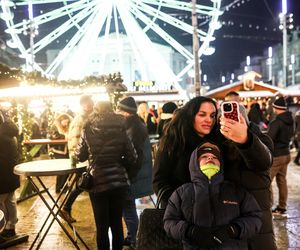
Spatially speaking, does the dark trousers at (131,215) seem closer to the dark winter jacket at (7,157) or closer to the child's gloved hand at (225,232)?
the dark winter jacket at (7,157)

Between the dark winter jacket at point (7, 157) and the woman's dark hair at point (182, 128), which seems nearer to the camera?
the woman's dark hair at point (182, 128)

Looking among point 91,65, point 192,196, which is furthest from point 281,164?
point 91,65

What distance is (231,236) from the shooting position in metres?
2.48

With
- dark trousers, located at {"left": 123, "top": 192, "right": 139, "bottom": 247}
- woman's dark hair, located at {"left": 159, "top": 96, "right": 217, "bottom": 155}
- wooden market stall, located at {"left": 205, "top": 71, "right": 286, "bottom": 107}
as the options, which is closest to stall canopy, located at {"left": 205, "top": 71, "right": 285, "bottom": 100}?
wooden market stall, located at {"left": 205, "top": 71, "right": 286, "bottom": 107}

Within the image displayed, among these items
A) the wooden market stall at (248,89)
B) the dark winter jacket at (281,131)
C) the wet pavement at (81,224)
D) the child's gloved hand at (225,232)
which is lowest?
the wet pavement at (81,224)

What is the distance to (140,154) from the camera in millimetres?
4992

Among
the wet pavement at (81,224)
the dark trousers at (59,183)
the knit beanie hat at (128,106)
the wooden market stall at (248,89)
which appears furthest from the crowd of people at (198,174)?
the wooden market stall at (248,89)

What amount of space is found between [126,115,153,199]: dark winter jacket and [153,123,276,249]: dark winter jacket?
5.84ft

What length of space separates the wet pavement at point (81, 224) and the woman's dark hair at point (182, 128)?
8.95ft

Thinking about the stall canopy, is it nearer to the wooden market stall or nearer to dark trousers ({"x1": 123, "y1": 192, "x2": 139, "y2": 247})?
the wooden market stall

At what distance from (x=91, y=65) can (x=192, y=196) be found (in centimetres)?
4479

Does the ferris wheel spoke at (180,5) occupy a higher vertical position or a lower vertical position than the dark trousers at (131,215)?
higher

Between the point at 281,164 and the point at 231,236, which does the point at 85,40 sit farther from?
the point at 231,236

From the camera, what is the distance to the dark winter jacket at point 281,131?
20.5 feet
